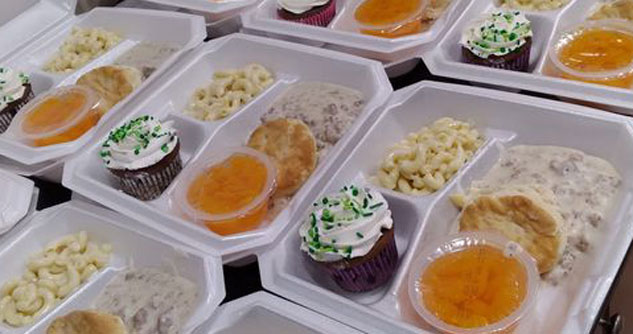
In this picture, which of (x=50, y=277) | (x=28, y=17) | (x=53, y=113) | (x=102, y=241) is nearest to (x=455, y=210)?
(x=102, y=241)

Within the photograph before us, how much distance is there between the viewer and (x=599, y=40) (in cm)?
207

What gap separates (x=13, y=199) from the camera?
2062mm

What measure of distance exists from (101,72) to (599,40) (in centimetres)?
161

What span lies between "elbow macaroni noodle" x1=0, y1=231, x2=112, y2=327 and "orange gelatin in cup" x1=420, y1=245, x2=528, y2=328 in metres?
0.94

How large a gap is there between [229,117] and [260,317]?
2.64ft

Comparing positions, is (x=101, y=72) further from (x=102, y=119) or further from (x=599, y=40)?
(x=599, y=40)

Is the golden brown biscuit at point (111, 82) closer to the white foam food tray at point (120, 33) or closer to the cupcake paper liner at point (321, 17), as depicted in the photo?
the white foam food tray at point (120, 33)

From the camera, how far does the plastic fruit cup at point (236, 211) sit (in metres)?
1.85

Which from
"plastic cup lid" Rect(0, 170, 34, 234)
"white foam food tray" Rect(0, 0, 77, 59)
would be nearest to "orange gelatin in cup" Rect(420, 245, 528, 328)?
"plastic cup lid" Rect(0, 170, 34, 234)

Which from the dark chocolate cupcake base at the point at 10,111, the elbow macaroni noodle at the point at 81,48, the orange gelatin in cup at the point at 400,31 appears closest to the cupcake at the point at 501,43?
the orange gelatin in cup at the point at 400,31

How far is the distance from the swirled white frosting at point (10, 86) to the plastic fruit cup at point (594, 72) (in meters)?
1.74

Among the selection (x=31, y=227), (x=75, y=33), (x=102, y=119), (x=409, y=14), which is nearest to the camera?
(x=31, y=227)

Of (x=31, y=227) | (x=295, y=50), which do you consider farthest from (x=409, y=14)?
(x=31, y=227)

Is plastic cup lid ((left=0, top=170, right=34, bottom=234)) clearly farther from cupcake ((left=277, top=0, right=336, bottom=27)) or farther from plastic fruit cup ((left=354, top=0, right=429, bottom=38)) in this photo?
plastic fruit cup ((left=354, top=0, right=429, bottom=38))
